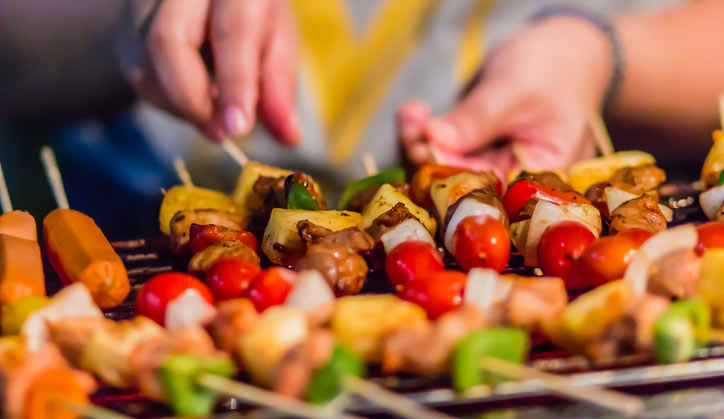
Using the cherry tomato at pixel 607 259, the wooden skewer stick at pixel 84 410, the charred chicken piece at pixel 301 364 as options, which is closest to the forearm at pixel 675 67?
the cherry tomato at pixel 607 259

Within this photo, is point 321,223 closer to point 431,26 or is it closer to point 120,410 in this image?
point 120,410

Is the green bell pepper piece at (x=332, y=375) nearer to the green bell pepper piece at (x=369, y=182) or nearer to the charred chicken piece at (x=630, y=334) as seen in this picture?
the charred chicken piece at (x=630, y=334)

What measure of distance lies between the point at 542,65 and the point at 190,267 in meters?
2.73

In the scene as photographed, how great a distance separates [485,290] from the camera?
1793mm

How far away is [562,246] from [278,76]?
1947 millimetres

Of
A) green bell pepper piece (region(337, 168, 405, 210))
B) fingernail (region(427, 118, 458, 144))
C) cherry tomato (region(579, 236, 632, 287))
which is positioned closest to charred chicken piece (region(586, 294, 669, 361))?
cherry tomato (region(579, 236, 632, 287))

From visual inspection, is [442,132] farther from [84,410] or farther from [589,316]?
[84,410]

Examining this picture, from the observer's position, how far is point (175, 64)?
10.6ft

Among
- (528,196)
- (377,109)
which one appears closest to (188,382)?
(528,196)

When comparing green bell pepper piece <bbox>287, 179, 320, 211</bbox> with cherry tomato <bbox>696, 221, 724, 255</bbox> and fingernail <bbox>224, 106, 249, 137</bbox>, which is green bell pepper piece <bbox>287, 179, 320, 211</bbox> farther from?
cherry tomato <bbox>696, 221, 724, 255</bbox>

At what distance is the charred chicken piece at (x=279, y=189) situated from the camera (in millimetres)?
2576

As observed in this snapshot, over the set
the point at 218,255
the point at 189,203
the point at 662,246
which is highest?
the point at 189,203

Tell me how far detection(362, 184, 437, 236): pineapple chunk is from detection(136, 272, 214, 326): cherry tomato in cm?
67

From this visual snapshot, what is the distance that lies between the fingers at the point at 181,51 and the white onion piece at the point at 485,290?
198 centimetres
